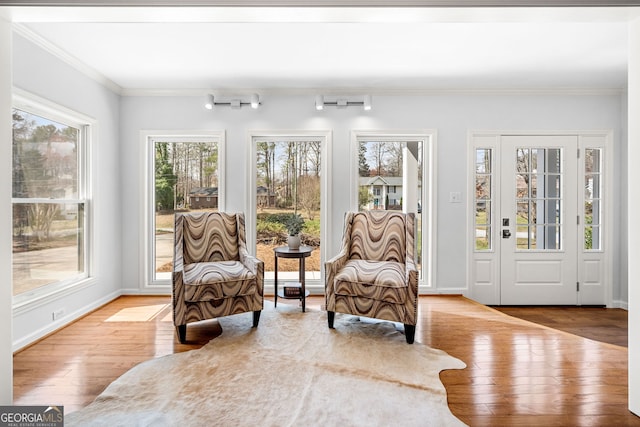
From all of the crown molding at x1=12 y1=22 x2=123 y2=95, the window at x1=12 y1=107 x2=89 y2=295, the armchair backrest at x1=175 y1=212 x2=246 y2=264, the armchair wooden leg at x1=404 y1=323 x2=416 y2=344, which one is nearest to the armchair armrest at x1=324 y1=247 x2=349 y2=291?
the armchair wooden leg at x1=404 y1=323 x2=416 y2=344

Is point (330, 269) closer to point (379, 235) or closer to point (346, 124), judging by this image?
point (379, 235)

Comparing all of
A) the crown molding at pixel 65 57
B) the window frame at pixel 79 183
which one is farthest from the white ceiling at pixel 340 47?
the window frame at pixel 79 183

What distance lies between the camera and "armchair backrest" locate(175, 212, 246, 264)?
341 centimetres

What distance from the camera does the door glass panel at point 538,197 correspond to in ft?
13.7

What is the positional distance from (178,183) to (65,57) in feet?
5.36

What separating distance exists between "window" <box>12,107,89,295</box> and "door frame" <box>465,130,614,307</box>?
420 centimetres

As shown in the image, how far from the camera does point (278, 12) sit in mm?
1923

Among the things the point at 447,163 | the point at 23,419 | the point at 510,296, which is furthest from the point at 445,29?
the point at 23,419

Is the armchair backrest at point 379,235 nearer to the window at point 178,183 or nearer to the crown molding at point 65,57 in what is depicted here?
the window at point 178,183

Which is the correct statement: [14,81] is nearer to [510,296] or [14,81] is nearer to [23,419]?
[23,419]

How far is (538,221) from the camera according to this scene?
4199 mm

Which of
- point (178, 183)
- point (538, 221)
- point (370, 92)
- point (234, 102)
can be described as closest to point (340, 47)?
point (370, 92)

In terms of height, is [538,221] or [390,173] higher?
[390,173]

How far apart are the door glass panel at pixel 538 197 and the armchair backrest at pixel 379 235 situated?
1.70m
